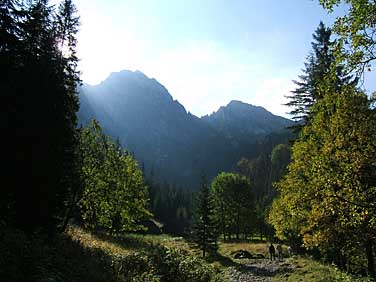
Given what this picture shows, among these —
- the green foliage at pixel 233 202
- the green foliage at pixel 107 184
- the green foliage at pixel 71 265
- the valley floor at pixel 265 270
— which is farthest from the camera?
the green foliage at pixel 233 202

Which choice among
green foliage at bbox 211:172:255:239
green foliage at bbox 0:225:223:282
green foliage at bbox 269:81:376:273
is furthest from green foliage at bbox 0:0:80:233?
green foliage at bbox 211:172:255:239

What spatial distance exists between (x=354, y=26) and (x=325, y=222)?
12.1 meters

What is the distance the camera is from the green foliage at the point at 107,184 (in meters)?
27.4

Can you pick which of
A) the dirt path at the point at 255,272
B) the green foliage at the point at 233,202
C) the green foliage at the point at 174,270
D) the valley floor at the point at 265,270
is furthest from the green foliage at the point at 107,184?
the green foliage at the point at 233,202

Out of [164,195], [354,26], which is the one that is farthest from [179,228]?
[354,26]

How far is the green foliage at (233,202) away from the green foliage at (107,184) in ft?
93.1

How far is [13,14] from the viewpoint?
57.4 ft

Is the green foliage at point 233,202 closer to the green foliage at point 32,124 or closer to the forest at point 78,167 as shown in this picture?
the forest at point 78,167

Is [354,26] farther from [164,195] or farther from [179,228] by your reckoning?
[164,195]

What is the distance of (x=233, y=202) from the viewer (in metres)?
64.3

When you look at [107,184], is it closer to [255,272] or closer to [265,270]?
[255,272]

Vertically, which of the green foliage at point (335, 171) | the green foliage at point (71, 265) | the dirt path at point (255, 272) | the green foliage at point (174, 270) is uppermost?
the green foliage at point (335, 171)

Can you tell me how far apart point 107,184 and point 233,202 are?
38.6 m

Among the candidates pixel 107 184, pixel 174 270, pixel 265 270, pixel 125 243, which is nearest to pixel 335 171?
pixel 174 270
